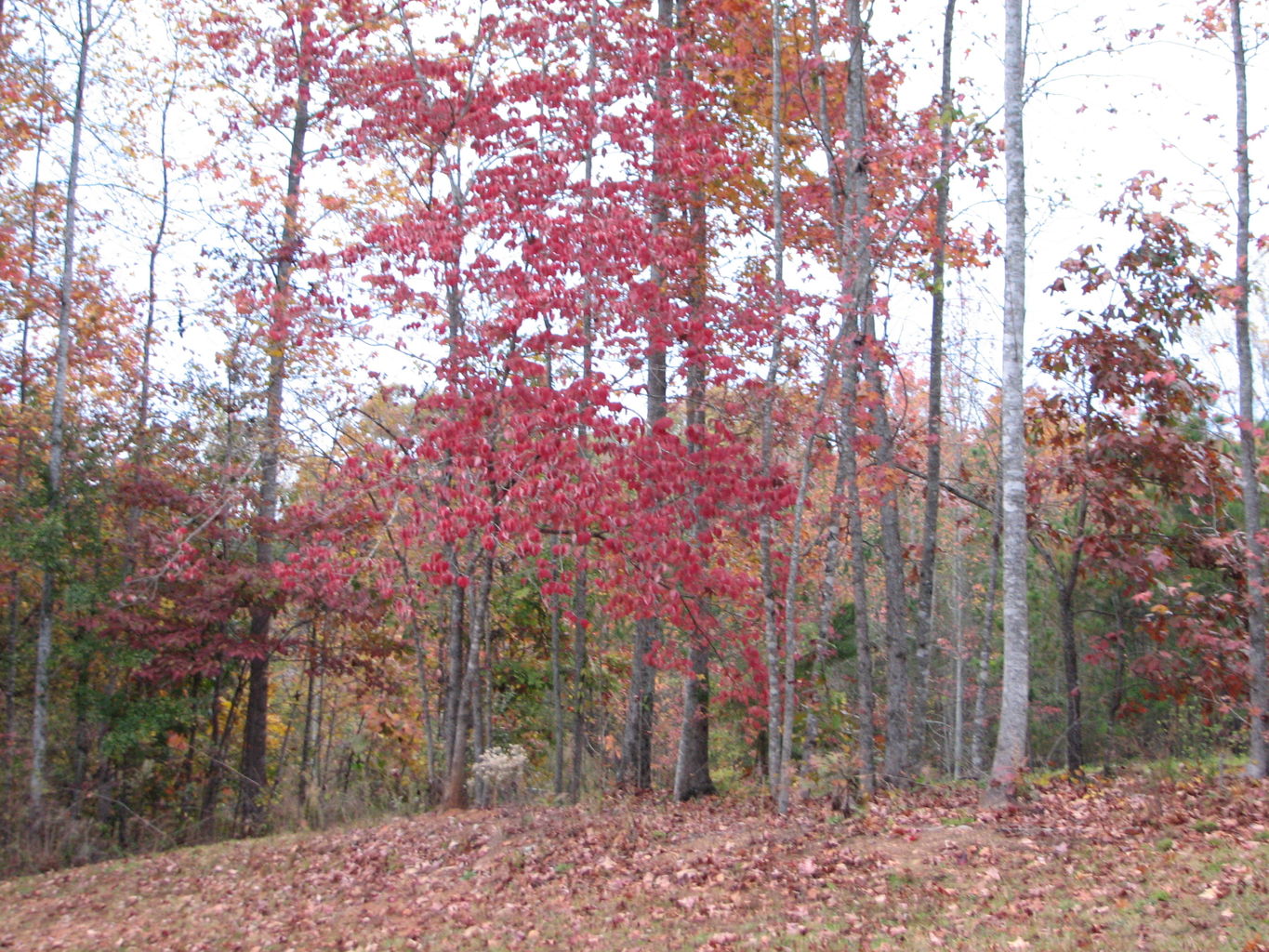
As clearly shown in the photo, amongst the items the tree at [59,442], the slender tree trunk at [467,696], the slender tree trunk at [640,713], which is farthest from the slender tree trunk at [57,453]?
the slender tree trunk at [640,713]

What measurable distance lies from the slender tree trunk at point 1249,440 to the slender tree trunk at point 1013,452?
1.73m

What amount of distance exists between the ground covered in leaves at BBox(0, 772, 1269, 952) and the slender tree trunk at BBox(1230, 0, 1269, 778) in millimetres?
659

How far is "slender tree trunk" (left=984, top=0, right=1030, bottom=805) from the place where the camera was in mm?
7914

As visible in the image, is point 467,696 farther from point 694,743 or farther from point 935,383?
point 935,383

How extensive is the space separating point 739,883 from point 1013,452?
12.9 feet

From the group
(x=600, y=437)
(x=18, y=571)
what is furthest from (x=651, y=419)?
(x=18, y=571)

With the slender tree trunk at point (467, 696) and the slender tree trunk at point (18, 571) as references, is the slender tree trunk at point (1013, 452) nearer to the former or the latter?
the slender tree trunk at point (467, 696)

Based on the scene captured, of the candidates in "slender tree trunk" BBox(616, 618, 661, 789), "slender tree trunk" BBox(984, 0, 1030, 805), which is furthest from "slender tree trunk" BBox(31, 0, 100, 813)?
"slender tree trunk" BBox(984, 0, 1030, 805)

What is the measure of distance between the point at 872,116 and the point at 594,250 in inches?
185

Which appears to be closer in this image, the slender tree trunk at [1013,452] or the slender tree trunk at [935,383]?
the slender tree trunk at [1013,452]

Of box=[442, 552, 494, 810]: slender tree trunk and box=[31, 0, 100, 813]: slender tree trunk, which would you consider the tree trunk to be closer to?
box=[442, 552, 494, 810]: slender tree trunk

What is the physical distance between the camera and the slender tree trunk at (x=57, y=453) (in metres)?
13.2

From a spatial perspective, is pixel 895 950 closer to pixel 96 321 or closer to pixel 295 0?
pixel 295 0

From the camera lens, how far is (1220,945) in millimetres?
4613
